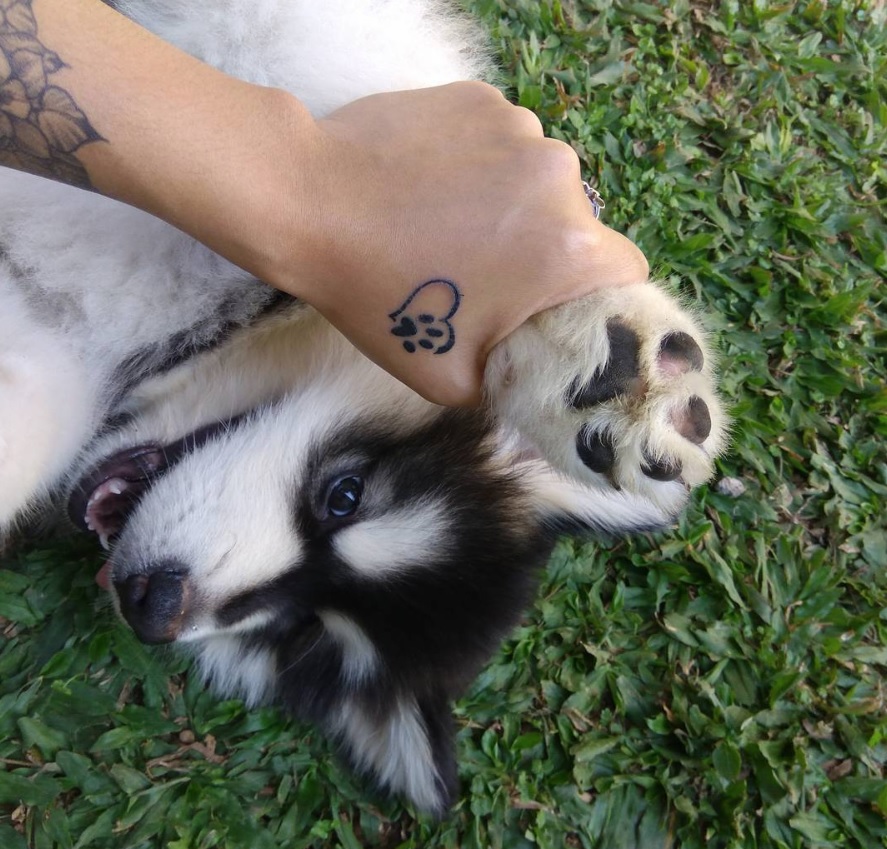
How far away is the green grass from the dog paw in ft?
4.69

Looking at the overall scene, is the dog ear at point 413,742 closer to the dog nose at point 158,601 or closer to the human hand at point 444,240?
the dog nose at point 158,601

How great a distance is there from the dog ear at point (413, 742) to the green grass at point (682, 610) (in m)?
0.30

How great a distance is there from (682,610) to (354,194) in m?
2.14

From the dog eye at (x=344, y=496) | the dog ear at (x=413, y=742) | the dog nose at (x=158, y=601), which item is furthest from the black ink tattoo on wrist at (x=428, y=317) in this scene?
the dog ear at (x=413, y=742)

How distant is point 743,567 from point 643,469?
5.82 feet

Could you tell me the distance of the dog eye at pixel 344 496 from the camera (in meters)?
2.01

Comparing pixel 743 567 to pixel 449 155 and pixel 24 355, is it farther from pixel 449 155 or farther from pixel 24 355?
pixel 24 355

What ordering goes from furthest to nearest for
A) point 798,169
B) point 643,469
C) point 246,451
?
point 798,169 → point 246,451 → point 643,469

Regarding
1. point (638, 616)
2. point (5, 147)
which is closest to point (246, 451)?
point (5, 147)

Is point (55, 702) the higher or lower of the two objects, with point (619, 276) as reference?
lower

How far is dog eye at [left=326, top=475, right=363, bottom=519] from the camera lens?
201 cm

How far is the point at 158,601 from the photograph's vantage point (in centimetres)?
191

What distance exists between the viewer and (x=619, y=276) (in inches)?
62.4

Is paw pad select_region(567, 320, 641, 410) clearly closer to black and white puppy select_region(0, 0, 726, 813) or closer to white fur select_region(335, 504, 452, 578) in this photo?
black and white puppy select_region(0, 0, 726, 813)
